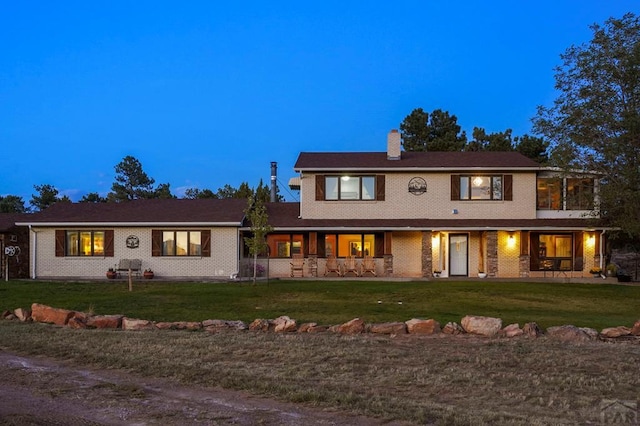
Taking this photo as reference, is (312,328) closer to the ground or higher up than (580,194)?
closer to the ground

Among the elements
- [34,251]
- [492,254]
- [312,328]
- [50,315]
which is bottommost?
[312,328]

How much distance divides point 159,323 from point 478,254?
1750 centimetres

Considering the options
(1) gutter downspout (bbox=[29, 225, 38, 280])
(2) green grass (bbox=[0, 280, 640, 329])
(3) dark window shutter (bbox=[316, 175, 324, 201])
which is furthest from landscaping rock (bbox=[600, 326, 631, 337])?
(1) gutter downspout (bbox=[29, 225, 38, 280])

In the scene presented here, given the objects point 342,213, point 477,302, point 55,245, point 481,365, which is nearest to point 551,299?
point 477,302

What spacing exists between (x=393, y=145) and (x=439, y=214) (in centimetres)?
377

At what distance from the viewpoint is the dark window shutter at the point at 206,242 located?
84.4 feet

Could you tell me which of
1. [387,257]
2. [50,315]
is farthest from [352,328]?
[387,257]

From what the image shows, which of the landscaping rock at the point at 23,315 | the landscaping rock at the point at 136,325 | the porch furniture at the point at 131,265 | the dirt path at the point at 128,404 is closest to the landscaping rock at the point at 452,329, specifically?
the dirt path at the point at 128,404

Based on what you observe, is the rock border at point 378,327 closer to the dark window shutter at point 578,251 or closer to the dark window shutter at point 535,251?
the dark window shutter at point 535,251

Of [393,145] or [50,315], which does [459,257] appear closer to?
[393,145]

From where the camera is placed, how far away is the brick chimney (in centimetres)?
2722

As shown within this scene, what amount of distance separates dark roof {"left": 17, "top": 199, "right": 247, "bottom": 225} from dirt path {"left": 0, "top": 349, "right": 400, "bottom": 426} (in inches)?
693

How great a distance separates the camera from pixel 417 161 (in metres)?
26.7

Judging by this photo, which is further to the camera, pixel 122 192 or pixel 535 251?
pixel 122 192
